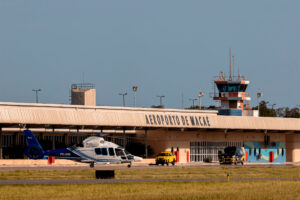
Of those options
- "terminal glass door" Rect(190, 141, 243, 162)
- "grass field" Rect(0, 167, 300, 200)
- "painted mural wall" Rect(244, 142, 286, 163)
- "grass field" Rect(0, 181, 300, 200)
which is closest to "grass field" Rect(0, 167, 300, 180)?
"grass field" Rect(0, 167, 300, 200)

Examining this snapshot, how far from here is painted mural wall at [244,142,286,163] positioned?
90.4 metres

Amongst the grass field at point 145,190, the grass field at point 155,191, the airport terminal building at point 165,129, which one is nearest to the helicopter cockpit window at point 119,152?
the airport terminal building at point 165,129

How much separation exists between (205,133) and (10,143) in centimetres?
2520

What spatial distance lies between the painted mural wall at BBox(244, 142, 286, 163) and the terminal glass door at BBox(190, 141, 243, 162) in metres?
2.77

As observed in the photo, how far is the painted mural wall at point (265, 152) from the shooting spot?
90.4m

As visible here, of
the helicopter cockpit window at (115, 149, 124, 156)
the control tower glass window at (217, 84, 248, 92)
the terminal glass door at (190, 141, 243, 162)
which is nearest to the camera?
the helicopter cockpit window at (115, 149, 124, 156)

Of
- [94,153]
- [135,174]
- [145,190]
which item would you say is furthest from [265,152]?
[145,190]

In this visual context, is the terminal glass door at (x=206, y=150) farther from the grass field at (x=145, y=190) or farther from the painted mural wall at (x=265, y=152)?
the grass field at (x=145, y=190)

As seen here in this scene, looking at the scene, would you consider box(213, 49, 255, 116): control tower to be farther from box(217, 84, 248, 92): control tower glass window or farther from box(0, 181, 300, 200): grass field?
box(0, 181, 300, 200): grass field

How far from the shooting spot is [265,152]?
303ft

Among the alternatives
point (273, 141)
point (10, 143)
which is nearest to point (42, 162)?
point (10, 143)

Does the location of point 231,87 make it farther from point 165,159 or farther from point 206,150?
point 165,159

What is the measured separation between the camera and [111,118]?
7356 cm

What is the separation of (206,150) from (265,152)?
1075 centimetres
